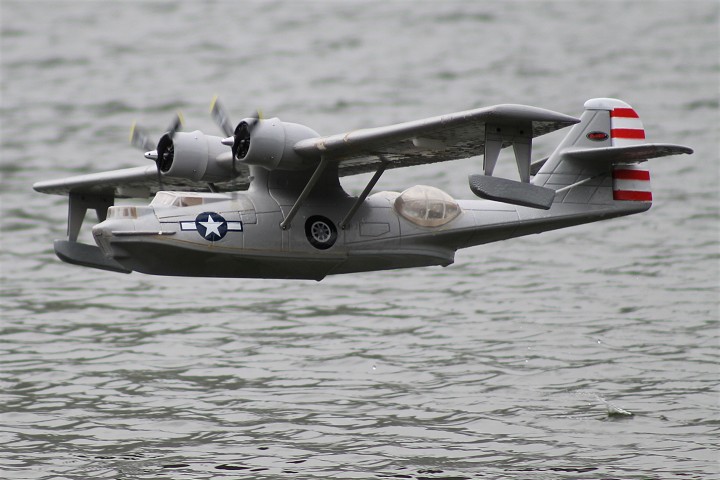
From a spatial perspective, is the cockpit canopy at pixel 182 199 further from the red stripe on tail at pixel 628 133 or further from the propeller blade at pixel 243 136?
the red stripe on tail at pixel 628 133

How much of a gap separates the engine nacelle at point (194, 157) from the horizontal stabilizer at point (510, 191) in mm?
6711

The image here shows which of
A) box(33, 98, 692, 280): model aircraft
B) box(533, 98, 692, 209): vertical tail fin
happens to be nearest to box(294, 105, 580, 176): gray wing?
box(33, 98, 692, 280): model aircraft

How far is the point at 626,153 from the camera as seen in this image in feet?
88.2

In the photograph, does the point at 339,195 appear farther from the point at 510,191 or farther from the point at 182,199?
the point at 510,191

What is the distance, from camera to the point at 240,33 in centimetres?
9450

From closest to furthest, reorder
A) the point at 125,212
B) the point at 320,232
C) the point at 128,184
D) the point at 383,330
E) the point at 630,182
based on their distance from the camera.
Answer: the point at 125,212
the point at 320,232
the point at 630,182
the point at 128,184
the point at 383,330

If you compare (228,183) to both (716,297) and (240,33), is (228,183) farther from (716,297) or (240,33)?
(240,33)

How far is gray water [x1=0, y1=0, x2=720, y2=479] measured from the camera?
91.4 feet

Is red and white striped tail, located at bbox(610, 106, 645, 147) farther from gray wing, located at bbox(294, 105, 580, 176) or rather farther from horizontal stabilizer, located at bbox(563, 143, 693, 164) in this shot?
gray wing, located at bbox(294, 105, 580, 176)

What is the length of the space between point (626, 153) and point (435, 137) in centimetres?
503

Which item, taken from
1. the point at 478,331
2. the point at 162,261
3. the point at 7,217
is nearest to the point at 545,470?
the point at 162,261

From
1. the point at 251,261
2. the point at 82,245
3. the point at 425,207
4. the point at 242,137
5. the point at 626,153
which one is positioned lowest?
the point at 251,261

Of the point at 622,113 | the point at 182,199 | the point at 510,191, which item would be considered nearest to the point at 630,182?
the point at 622,113

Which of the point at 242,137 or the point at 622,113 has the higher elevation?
the point at 622,113
